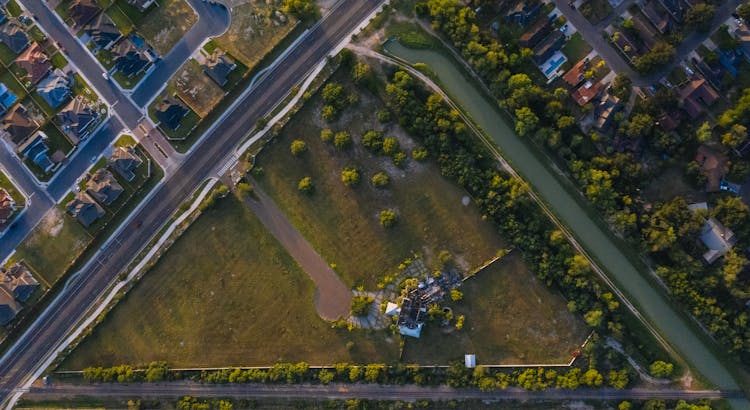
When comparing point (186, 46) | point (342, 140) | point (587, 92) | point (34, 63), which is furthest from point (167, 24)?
point (587, 92)

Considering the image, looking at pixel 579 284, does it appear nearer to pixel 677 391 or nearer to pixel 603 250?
pixel 603 250

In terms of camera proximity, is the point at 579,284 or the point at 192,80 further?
the point at 192,80

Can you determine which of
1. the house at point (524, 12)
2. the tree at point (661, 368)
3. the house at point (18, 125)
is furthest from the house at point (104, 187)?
the tree at point (661, 368)

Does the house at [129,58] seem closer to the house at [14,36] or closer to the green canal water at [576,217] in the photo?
the house at [14,36]

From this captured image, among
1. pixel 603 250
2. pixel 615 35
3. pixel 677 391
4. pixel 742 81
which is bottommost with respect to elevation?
pixel 677 391

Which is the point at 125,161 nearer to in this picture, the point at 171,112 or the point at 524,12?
the point at 171,112

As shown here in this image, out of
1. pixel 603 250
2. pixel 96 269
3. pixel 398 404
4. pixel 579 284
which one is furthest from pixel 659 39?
pixel 96 269

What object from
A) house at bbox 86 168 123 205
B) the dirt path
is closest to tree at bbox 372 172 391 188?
the dirt path
